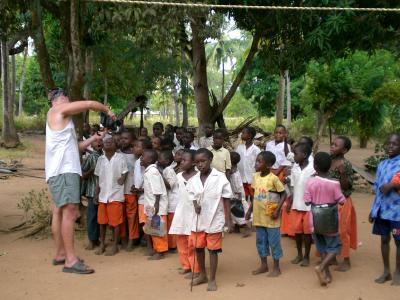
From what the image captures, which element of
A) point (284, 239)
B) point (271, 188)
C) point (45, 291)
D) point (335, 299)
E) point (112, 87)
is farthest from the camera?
point (112, 87)

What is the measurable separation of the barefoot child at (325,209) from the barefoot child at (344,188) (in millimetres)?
221

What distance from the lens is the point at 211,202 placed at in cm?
464

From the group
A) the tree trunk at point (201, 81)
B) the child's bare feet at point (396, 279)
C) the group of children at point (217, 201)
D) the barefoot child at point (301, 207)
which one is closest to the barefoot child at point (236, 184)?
the group of children at point (217, 201)

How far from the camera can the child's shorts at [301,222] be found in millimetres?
5304

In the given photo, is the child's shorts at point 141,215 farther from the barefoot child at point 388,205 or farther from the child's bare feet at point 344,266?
the barefoot child at point 388,205

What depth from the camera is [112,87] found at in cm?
2134

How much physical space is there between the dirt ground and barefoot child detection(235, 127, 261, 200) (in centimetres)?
105

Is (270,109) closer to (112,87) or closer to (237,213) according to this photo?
(112,87)

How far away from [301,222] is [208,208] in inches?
49.1

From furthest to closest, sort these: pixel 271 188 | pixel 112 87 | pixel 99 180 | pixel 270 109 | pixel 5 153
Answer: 1. pixel 270 109
2. pixel 112 87
3. pixel 5 153
4. pixel 99 180
5. pixel 271 188

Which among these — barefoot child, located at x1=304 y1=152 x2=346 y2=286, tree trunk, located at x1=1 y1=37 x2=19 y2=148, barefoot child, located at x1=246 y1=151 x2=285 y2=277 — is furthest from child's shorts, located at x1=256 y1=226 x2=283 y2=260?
tree trunk, located at x1=1 y1=37 x2=19 y2=148

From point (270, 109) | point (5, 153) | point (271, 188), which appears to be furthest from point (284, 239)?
point (270, 109)

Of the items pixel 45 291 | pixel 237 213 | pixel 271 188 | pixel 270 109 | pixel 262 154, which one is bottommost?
pixel 45 291

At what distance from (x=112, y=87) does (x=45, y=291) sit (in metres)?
17.3
